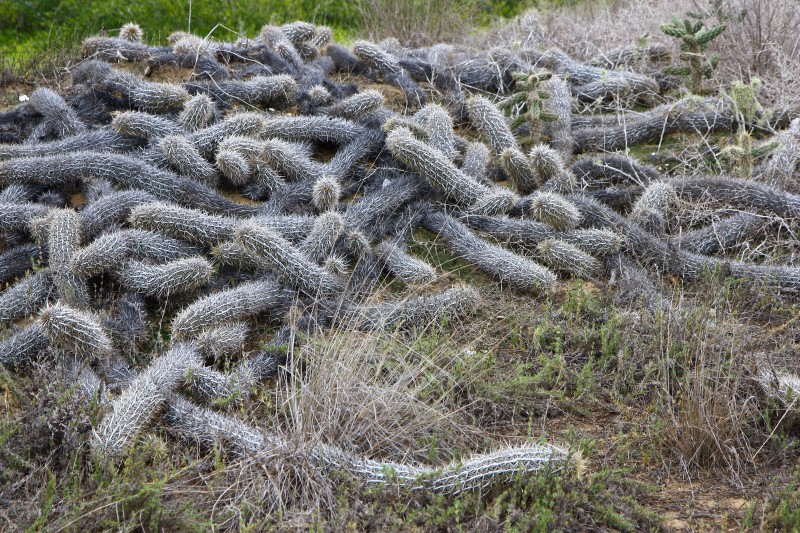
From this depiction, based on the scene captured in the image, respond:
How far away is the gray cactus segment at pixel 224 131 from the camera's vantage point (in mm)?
5039

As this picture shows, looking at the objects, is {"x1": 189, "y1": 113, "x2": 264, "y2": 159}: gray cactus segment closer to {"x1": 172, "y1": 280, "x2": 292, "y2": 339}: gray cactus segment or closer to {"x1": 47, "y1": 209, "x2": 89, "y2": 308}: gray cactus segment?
{"x1": 47, "y1": 209, "x2": 89, "y2": 308}: gray cactus segment

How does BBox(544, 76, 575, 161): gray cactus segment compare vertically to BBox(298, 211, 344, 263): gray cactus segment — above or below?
above

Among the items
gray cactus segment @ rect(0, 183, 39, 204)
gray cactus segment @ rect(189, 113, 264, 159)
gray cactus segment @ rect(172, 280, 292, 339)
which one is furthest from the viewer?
gray cactus segment @ rect(189, 113, 264, 159)

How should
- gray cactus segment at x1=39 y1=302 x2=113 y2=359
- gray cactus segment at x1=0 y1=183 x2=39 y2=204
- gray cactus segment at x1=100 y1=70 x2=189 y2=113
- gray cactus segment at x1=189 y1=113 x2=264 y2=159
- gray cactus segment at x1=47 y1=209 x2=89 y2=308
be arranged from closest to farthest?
gray cactus segment at x1=39 y1=302 x2=113 y2=359 < gray cactus segment at x1=47 y1=209 x2=89 y2=308 < gray cactus segment at x1=0 y1=183 x2=39 y2=204 < gray cactus segment at x1=189 y1=113 x2=264 y2=159 < gray cactus segment at x1=100 y1=70 x2=189 y2=113

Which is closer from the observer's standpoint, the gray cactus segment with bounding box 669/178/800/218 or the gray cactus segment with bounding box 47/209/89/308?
the gray cactus segment with bounding box 47/209/89/308

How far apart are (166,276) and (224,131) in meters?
1.32

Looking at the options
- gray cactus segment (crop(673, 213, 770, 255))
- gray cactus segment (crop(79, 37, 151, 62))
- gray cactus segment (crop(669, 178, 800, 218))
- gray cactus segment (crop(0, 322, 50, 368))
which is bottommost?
gray cactus segment (crop(0, 322, 50, 368))

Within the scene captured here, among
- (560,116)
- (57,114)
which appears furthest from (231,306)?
(560,116)

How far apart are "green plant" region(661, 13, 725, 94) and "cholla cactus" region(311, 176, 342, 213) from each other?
8.36 ft

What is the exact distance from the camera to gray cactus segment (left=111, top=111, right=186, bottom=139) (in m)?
4.99

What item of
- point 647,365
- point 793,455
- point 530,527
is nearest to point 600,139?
point 647,365

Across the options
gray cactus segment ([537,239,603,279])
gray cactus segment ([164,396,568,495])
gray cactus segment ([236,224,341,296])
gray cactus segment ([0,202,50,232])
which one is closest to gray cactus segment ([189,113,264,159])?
gray cactus segment ([0,202,50,232])

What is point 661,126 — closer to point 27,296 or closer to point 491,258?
point 491,258

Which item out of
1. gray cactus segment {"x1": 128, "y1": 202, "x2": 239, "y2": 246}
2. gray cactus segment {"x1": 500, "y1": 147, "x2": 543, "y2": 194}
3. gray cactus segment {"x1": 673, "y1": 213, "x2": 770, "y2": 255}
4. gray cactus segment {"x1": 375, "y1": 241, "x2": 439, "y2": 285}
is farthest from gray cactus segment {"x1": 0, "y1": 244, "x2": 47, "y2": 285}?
gray cactus segment {"x1": 673, "y1": 213, "x2": 770, "y2": 255}
